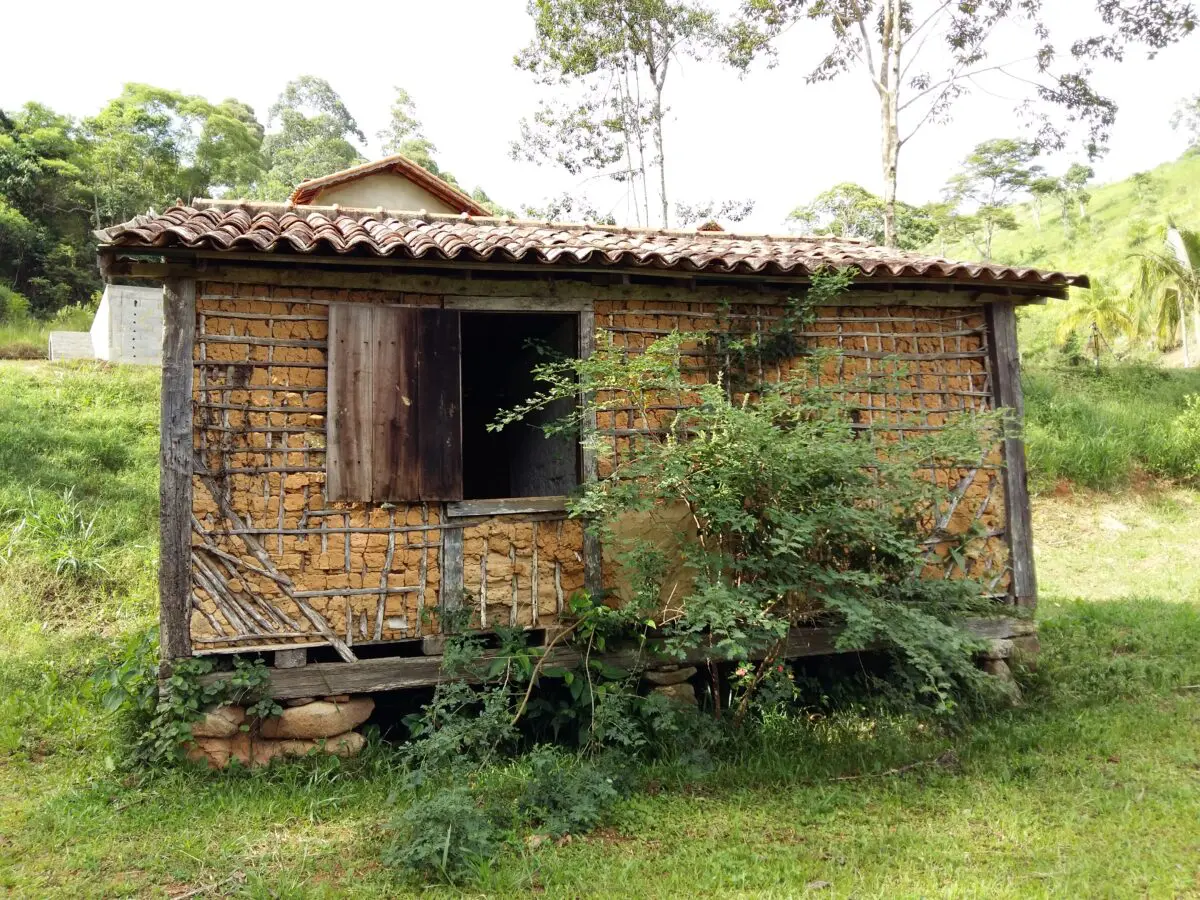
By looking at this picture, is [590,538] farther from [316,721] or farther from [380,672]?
[316,721]

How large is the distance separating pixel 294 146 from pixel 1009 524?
35.5 m

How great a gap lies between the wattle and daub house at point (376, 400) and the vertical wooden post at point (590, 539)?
0.01 m

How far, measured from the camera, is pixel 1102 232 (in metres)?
36.9

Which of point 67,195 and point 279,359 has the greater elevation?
point 67,195

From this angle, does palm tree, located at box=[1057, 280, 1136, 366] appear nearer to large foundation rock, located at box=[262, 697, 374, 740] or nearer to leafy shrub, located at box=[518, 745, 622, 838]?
leafy shrub, located at box=[518, 745, 622, 838]

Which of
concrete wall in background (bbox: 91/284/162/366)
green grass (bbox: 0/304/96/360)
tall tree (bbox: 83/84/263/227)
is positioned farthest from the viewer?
tall tree (bbox: 83/84/263/227)

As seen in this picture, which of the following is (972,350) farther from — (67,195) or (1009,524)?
(67,195)

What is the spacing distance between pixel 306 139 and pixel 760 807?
1495 inches

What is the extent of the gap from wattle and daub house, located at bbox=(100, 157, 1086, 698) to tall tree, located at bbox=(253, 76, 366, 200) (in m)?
25.5

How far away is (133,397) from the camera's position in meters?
14.3

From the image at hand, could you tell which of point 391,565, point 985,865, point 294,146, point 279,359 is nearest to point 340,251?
point 279,359

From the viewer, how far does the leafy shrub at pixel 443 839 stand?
3.88m

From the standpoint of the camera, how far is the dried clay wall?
5.12 metres

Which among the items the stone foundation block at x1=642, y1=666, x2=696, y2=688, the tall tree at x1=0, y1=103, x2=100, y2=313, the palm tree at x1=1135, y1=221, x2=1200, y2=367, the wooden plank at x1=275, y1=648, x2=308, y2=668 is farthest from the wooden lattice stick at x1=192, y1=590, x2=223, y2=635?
the tall tree at x1=0, y1=103, x2=100, y2=313
